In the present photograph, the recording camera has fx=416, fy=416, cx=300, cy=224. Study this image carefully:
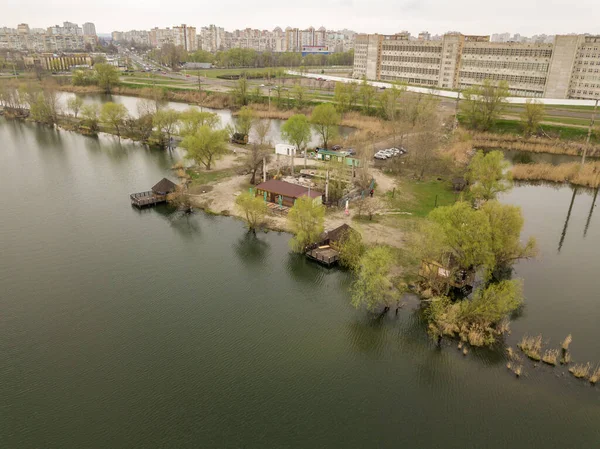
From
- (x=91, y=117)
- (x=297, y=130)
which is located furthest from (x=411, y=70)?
(x=91, y=117)

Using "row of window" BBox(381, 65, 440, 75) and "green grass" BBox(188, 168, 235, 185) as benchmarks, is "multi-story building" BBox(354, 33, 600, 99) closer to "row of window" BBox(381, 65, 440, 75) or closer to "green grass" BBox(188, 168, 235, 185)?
"row of window" BBox(381, 65, 440, 75)

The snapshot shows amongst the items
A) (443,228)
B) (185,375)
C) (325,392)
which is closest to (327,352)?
(325,392)

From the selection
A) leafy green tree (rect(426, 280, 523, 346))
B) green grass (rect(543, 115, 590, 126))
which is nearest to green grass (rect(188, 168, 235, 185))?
leafy green tree (rect(426, 280, 523, 346))

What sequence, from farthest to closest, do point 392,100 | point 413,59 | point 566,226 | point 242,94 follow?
point 413,59 → point 242,94 → point 392,100 → point 566,226

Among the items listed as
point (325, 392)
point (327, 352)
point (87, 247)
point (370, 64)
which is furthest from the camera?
point (370, 64)

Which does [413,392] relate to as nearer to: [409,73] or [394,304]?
[394,304]

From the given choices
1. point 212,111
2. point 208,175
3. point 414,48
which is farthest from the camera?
point 414,48

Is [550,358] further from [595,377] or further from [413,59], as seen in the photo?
[413,59]
